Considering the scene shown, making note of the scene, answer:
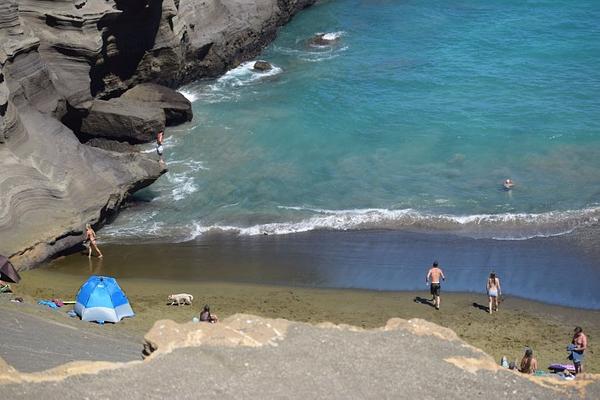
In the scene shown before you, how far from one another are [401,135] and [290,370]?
77.8 feet

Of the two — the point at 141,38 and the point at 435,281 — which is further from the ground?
the point at 141,38

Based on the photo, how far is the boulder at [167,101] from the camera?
40.1 meters

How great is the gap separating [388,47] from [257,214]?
20885 millimetres

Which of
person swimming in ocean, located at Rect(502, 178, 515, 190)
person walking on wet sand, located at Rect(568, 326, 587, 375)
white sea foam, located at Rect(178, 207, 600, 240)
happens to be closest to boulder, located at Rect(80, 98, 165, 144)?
white sea foam, located at Rect(178, 207, 600, 240)

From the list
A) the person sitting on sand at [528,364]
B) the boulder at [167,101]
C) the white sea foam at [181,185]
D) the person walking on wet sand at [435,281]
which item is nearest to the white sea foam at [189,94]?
the boulder at [167,101]

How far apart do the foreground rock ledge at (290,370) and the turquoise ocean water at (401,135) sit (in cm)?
1349

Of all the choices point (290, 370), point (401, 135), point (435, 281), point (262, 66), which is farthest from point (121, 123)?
point (290, 370)

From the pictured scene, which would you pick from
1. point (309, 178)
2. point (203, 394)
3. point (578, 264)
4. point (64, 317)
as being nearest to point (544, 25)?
point (309, 178)

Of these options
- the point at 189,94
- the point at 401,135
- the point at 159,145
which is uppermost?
the point at 159,145

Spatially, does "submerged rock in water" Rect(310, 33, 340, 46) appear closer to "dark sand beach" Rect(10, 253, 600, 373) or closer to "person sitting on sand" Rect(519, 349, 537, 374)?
"dark sand beach" Rect(10, 253, 600, 373)

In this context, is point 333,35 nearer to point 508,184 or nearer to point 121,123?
point 121,123

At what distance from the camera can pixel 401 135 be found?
129 feet

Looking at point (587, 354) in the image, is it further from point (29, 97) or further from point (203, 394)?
point (29, 97)

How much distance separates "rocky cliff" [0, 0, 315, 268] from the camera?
28.8 m
